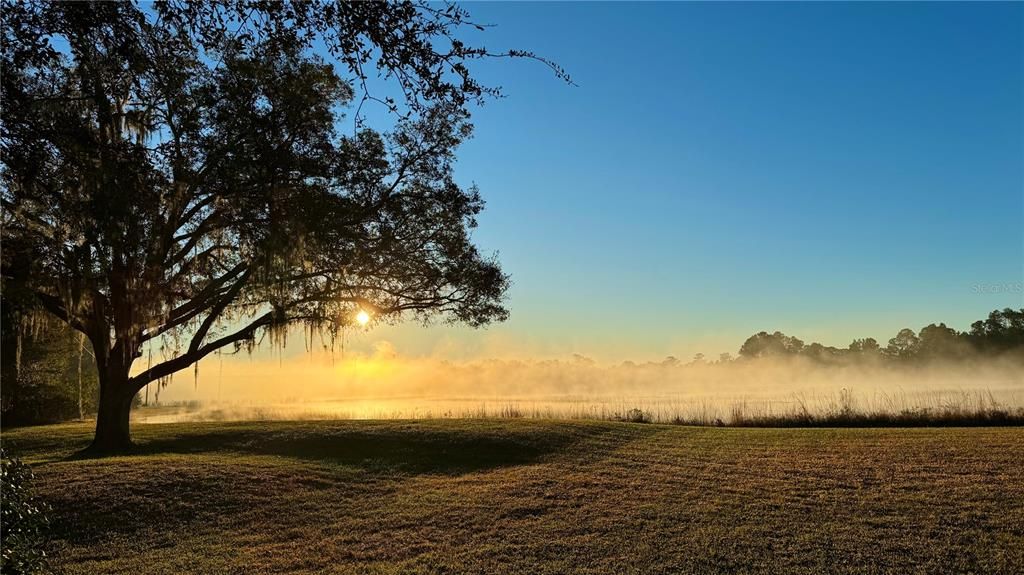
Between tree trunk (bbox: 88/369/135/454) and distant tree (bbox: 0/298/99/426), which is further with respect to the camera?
distant tree (bbox: 0/298/99/426)

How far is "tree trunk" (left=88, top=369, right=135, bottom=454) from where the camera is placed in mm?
14953

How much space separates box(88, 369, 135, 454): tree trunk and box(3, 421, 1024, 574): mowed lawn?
0.93 metres

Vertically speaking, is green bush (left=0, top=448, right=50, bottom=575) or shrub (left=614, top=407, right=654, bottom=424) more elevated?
green bush (left=0, top=448, right=50, bottom=575)

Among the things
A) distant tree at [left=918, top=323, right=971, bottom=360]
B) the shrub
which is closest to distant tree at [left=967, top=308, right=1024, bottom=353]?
distant tree at [left=918, top=323, right=971, bottom=360]

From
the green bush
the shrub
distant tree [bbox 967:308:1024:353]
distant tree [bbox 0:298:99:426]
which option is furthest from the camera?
distant tree [bbox 967:308:1024:353]

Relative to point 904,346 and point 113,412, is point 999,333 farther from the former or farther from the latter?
point 113,412

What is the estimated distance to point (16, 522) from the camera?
4.22 m

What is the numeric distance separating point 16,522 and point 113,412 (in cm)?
1271

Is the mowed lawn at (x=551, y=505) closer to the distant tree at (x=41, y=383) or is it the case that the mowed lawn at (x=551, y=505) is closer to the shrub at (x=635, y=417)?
the shrub at (x=635, y=417)

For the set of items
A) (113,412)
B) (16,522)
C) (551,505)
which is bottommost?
(551,505)

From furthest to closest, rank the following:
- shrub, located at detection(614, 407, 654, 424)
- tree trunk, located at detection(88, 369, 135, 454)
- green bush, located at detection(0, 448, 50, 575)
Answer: shrub, located at detection(614, 407, 654, 424) → tree trunk, located at detection(88, 369, 135, 454) → green bush, located at detection(0, 448, 50, 575)

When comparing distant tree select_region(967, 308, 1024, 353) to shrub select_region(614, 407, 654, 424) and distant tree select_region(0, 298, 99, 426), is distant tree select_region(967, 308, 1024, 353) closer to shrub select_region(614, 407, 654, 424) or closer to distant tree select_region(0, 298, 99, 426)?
Answer: shrub select_region(614, 407, 654, 424)

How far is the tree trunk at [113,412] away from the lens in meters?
15.0

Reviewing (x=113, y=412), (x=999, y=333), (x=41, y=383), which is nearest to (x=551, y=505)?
(x=113, y=412)
